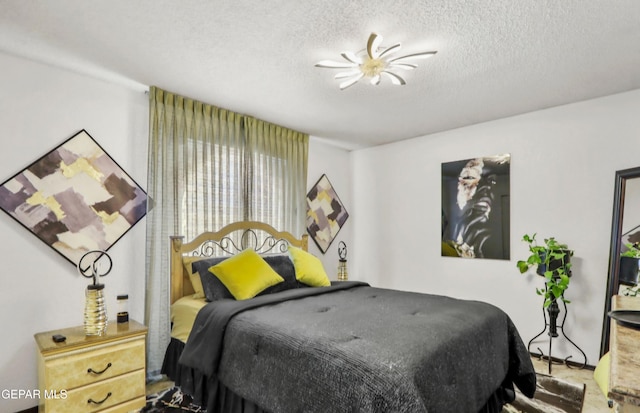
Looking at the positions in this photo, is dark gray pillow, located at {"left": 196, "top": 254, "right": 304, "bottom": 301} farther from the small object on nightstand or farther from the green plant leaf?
the green plant leaf

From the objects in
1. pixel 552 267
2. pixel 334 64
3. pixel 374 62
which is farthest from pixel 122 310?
pixel 552 267

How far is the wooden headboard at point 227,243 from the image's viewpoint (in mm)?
3020

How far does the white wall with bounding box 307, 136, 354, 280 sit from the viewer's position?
4719mm

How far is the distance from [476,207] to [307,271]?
2.20 meters

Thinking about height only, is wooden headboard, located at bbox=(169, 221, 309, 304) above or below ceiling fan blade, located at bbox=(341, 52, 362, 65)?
below

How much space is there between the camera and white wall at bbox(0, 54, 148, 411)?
7.55ft

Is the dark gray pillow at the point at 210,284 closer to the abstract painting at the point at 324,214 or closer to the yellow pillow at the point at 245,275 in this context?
the yellow pillow at the point at 245,275

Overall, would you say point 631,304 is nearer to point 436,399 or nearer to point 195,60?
point 436,399

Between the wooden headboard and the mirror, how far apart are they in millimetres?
3054

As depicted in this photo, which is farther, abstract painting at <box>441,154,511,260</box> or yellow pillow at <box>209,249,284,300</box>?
abstract painting at <box>441,154,511,260</box>

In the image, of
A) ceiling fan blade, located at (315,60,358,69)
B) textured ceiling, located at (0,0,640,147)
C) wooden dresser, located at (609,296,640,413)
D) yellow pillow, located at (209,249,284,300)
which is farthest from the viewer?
yellow pillow, located at (209,249,284,300)

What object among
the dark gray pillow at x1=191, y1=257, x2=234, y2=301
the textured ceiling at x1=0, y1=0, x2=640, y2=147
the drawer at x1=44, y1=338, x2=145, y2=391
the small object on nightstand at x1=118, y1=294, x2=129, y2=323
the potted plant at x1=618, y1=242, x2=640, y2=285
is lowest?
the drawer at x1=44, y1=338, x2=145, y2=391

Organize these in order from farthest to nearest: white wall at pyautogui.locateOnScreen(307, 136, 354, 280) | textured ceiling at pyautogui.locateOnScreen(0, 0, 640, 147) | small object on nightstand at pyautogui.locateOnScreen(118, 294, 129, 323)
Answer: white wall at pyautogui.locateOnScreen(307, 136, 354, 280) → small object on nightstand at pyautogui.locateOnScreen(118, 294, 129, 323) → textured ceiling at pyautogui.locateOnScreen(0, 0, 640, 147)

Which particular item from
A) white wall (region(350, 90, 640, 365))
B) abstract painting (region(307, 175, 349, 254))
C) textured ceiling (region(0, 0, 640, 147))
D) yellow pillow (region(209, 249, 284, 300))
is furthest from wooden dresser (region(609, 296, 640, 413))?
abstract painting (region(307, 175, 349, 254))
